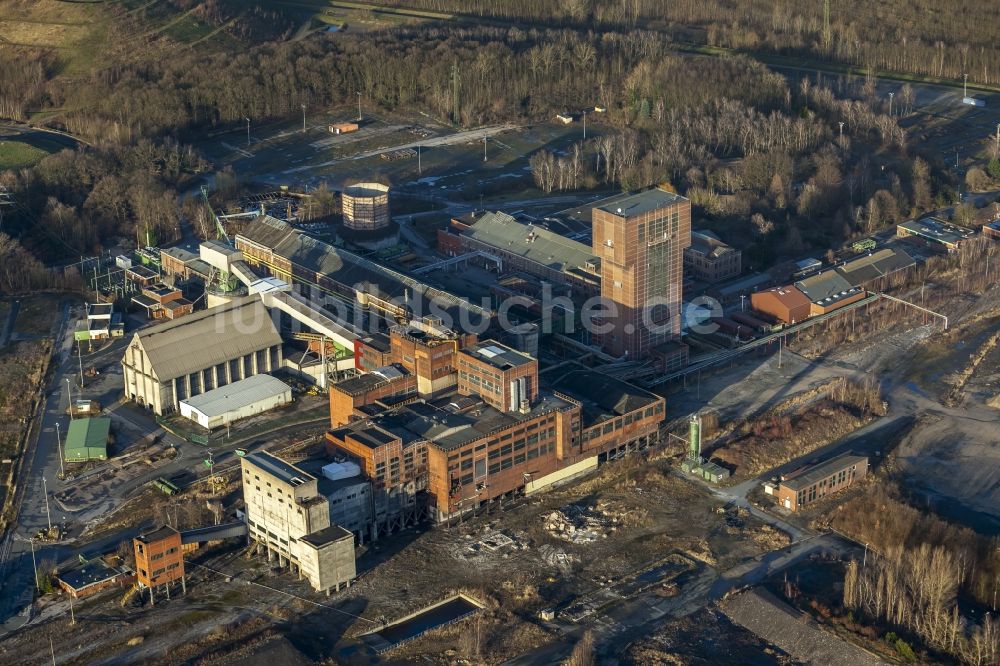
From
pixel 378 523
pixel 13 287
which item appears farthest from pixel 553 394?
pixel 13 287

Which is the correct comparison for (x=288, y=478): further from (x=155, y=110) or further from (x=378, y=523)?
(x=155, y=110)

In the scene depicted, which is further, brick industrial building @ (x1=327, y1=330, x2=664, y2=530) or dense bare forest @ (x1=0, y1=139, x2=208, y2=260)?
dense bare forest @ (x1=0, y1=139, x2=208, y2=260)

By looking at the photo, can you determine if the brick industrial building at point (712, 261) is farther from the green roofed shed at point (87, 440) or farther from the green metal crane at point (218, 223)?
the green roofed shed at point (87, 440)

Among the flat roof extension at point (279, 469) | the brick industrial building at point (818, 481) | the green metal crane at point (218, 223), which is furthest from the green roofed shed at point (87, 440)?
the brick industrial building at point (818, 481)

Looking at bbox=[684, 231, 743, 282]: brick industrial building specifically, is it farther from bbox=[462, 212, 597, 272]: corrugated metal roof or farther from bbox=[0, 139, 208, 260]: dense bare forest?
bbox=[0, 139, 208, 260]: dense bare forest

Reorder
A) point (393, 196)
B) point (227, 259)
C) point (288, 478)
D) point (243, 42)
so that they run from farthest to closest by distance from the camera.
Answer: point (243, 42)
point (393, 196)
point (227, 259)
point (288, 478)

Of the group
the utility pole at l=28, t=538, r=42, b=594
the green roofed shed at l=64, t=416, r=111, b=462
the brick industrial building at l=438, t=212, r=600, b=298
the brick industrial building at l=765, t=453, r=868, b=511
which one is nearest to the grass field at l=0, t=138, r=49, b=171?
the brick industrial building at l=438, t=212, r=600, b=298
